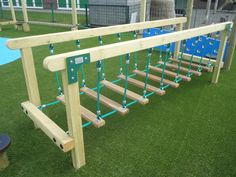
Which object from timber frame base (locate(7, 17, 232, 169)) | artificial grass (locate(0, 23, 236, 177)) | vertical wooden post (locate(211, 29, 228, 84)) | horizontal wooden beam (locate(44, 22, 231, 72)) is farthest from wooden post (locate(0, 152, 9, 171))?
vertical wooden post (locate(211, 29, 228, 84))

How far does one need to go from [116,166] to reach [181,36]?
5.32 feet

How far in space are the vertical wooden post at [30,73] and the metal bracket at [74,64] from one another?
2.87ft

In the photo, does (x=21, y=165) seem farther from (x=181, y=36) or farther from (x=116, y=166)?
(x=181, y=36)

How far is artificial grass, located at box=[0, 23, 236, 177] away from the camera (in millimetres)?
2078

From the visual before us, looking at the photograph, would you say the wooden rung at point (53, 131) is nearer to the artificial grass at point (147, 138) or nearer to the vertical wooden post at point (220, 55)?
the artificial grass at point (147, 138)

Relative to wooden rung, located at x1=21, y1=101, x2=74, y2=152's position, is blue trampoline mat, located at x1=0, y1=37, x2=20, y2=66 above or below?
below

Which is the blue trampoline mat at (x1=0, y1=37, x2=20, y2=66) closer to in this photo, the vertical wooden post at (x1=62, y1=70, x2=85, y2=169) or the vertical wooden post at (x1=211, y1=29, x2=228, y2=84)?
the vertical wooden post at (x1=62, y1=70, x2=85, y2=169)

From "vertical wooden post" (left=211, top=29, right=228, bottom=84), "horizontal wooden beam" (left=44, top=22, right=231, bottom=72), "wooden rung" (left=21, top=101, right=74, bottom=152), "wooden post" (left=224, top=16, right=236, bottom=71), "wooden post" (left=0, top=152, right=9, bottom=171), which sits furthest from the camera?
"wooden post" (left=224, top=16, right=236, bottom=71)

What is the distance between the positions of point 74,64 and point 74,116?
0.46 meters

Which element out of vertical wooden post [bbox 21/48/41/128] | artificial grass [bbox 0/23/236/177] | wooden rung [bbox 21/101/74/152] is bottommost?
artificial grass [bbox 0/23/236/177]

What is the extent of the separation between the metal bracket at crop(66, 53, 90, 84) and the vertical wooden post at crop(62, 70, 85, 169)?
0.10ft

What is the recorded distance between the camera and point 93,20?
8.95m

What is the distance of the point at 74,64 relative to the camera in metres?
1.58

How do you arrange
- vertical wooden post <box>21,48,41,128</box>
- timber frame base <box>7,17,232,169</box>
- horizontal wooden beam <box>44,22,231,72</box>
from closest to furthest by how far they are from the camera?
1. horizontal wooden beam <box>44,22,231,72</box>
2. timber frame base <box>7,17,232,169</box>
3. vertical wooden post <box>21,48,41,128</box>
